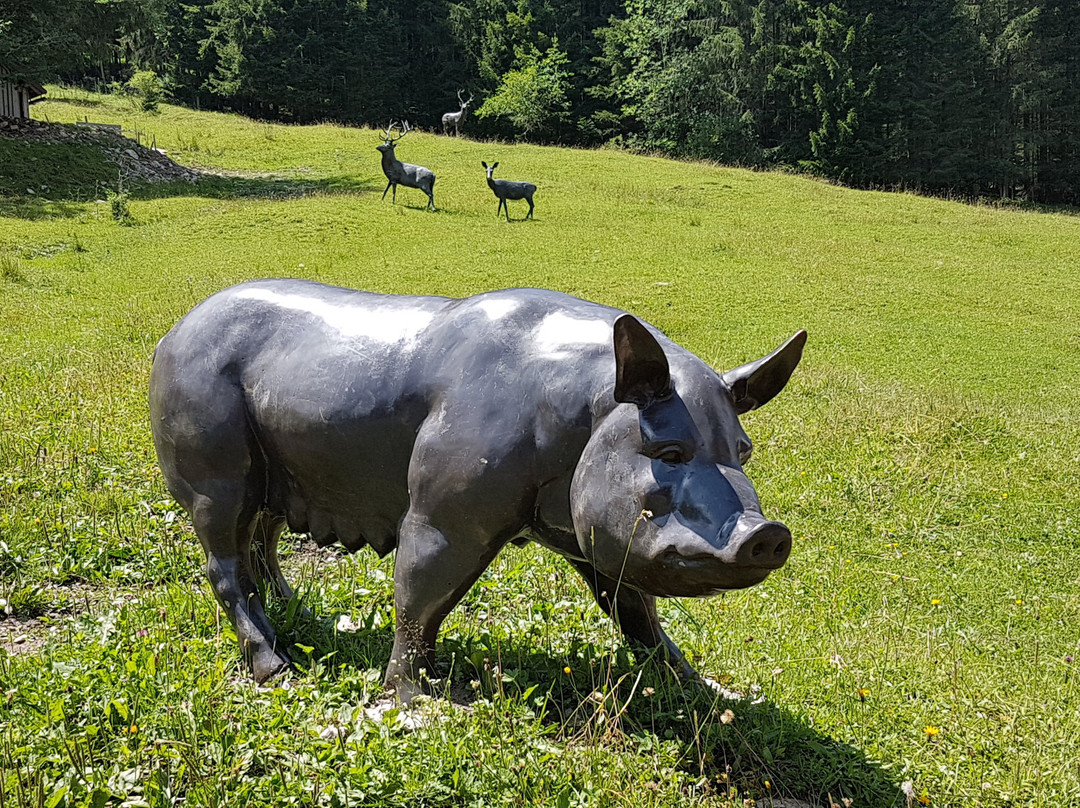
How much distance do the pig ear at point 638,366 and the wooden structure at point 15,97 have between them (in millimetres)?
27585

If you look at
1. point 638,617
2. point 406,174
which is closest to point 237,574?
point 638,617

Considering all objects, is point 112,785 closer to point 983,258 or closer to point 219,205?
point 219,205

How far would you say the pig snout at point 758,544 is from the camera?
2.80 m

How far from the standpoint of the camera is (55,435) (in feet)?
24.8

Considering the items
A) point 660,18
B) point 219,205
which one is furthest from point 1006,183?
point 219,205

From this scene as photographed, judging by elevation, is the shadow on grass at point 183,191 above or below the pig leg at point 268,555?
above

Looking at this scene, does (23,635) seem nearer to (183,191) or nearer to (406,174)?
(406,174)

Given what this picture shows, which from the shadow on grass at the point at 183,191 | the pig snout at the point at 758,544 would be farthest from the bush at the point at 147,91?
the pig snout at the point at 758,544

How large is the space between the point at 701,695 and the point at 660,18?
56.4 metres

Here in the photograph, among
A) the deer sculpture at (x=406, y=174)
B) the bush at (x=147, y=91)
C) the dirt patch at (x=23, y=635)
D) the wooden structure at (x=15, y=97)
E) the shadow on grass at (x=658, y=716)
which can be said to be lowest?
the dirt patch at (x=23, y=635)

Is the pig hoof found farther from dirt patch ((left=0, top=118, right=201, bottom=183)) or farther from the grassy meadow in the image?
dirt patch ((left=0, top=118, right=201, bottom=183))

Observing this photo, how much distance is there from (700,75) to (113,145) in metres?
34.7

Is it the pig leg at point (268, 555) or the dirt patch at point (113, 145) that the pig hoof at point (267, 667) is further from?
the dirt patch at point (113, 145)

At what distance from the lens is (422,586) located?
3.64m
